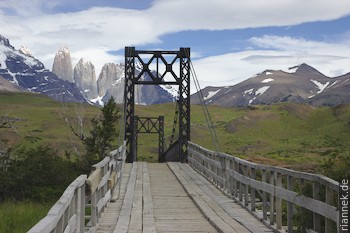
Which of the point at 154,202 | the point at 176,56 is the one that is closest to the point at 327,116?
the point at 176,56

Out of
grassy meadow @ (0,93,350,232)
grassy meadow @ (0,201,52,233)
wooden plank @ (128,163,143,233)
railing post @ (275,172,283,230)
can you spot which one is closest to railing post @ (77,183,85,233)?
wooden plank @ (128,163,143,233)

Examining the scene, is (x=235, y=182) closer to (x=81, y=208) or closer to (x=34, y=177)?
(x=81, y=208)

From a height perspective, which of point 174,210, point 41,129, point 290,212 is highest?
point 290,212

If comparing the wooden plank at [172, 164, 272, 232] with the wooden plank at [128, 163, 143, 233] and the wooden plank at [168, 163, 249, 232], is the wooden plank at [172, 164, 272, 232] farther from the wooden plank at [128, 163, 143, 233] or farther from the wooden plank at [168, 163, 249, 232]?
the wooden plank at [128, 163, 143, 233]

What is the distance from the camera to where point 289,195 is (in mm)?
8969

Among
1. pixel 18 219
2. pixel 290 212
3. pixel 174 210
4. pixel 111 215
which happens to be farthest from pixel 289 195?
pixel 18 219

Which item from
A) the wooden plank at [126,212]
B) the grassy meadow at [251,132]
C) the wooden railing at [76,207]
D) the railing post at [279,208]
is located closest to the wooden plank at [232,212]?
the railing post at [279,208]

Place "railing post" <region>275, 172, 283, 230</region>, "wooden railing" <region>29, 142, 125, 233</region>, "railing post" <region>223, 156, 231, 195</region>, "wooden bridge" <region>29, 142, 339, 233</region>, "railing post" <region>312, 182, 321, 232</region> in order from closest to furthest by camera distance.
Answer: "wooden railing" <region>29, 142, 125, 233</region>, "wooden bridge" <region>29, 142, 339, 233</region>, "railing post" <region>312, 182, 321, 232</region>, "railing post" <region>275, 172, 283, 230</region>, "railing post" <region>223, 156, 231, 195</region>

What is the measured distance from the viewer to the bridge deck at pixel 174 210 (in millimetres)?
10188

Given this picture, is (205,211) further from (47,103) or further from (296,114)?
(47,103)

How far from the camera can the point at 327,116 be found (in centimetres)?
10388

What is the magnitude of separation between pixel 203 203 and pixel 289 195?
451 cm

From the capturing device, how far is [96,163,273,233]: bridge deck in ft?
33.4

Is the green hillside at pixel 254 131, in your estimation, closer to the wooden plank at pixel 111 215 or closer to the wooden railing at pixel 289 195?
the wooden railing at pixel 289 195
